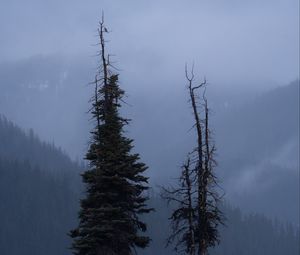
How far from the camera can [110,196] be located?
93.5ft

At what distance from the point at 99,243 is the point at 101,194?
86.1 inches

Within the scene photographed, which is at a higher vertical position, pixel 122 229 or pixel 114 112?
pixel 114 112

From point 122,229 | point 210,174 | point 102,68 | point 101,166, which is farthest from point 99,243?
point 102,68

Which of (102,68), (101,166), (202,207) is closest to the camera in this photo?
(202,207)

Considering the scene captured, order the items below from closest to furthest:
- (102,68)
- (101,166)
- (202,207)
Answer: (202,207), (101,166), (102,68)

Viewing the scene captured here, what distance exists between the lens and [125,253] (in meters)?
28.9

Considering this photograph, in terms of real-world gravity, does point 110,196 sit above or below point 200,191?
above

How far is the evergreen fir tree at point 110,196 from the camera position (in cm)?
2812

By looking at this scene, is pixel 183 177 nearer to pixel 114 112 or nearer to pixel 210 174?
pixel 210 174

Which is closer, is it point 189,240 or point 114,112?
point 189,240

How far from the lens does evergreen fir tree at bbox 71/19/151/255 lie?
28.1 m

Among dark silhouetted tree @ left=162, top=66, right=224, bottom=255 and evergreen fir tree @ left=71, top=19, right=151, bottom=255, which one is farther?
evergreen fir tree @ left=71, top=19, right=151, bottom=255

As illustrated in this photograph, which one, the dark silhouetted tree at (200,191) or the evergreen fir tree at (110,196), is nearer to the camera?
the dark silhouetted tree at (200,191)

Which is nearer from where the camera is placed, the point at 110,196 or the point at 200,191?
the point at 200,191
